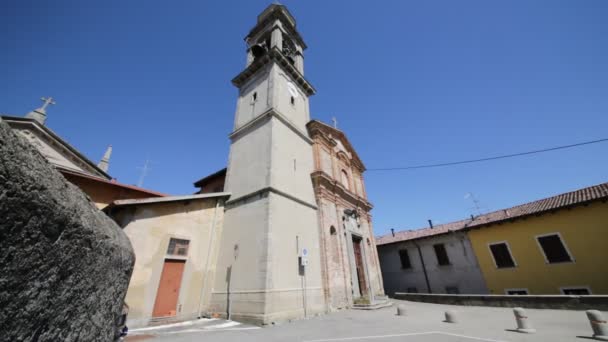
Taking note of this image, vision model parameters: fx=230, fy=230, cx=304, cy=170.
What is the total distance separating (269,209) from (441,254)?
15925mm

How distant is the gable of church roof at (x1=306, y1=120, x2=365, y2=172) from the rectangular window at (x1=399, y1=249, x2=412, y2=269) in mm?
8271

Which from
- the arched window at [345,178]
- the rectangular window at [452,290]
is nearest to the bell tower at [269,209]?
the arched window at [345,178]

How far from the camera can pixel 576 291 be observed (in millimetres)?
12531

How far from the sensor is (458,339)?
5449 mm

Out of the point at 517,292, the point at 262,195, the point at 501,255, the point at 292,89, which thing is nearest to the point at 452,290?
the point at 517,292

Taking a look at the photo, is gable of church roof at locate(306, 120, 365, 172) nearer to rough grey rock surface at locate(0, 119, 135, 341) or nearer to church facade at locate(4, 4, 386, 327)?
church facade at locate(4, 4, 386, 327)

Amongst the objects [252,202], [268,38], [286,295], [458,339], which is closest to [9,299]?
[458,339]

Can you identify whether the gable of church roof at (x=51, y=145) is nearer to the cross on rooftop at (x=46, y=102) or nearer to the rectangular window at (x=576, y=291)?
the cross on rooftop at (x=46, y=102)

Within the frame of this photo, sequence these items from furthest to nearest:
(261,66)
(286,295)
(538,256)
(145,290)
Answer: (261,66), (538,256), (286,295), (145,290)

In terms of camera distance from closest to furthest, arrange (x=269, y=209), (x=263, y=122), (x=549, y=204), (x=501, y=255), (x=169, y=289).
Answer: (x=169, y=289) < (x=269, y=209) < (x=263, y=122) < (x=549, y=204) < (x=501, y=255)

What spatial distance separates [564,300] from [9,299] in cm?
1429

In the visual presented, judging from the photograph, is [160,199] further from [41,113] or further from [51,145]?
[41,113]

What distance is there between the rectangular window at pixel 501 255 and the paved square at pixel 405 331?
7893 millimetres

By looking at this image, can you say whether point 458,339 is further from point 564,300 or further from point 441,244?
point 441,244
